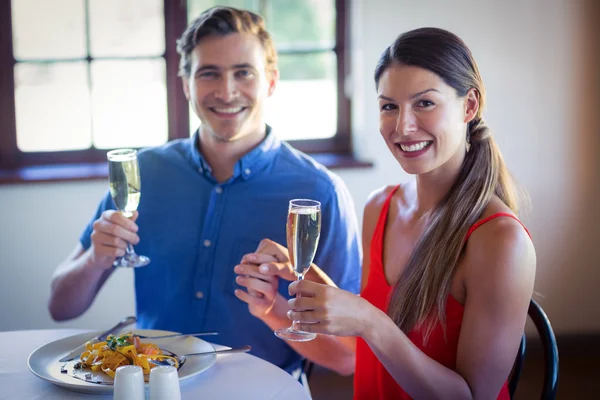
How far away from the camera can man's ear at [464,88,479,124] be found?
65.1 inches

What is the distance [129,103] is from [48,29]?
18.7 inches

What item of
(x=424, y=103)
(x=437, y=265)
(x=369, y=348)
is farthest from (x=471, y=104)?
(x=369, y=348)

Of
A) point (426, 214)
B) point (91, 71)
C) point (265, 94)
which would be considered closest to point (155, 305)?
point (265, 94)

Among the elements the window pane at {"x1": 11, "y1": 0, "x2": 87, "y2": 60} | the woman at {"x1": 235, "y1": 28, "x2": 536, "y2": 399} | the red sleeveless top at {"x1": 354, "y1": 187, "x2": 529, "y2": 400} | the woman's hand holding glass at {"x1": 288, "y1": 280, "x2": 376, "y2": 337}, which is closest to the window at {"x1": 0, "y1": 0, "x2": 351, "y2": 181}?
the window pane at {"x1": 11, "y1": 0, "x2": 87, "y2": 60}

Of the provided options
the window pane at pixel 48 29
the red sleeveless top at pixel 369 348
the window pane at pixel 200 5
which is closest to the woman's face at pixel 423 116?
the red sleeveless top at pixel 369 348

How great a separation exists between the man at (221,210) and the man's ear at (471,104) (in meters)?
0.55

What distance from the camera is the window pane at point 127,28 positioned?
3451mm

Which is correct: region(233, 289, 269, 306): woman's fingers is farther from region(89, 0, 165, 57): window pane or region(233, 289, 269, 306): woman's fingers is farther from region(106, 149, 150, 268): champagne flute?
region(89, 0, 165, 57): window pane

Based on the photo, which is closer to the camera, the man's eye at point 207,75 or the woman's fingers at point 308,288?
the woman's fingers at point 308,288

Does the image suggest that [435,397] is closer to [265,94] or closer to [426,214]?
[426,214]

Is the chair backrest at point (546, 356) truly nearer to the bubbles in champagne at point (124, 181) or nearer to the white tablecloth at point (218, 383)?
the white tablecloth at point (218, 383)

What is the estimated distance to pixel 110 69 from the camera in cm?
352

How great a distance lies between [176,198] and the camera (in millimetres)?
2219

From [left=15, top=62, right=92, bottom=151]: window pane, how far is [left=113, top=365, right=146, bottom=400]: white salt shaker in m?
2.46
